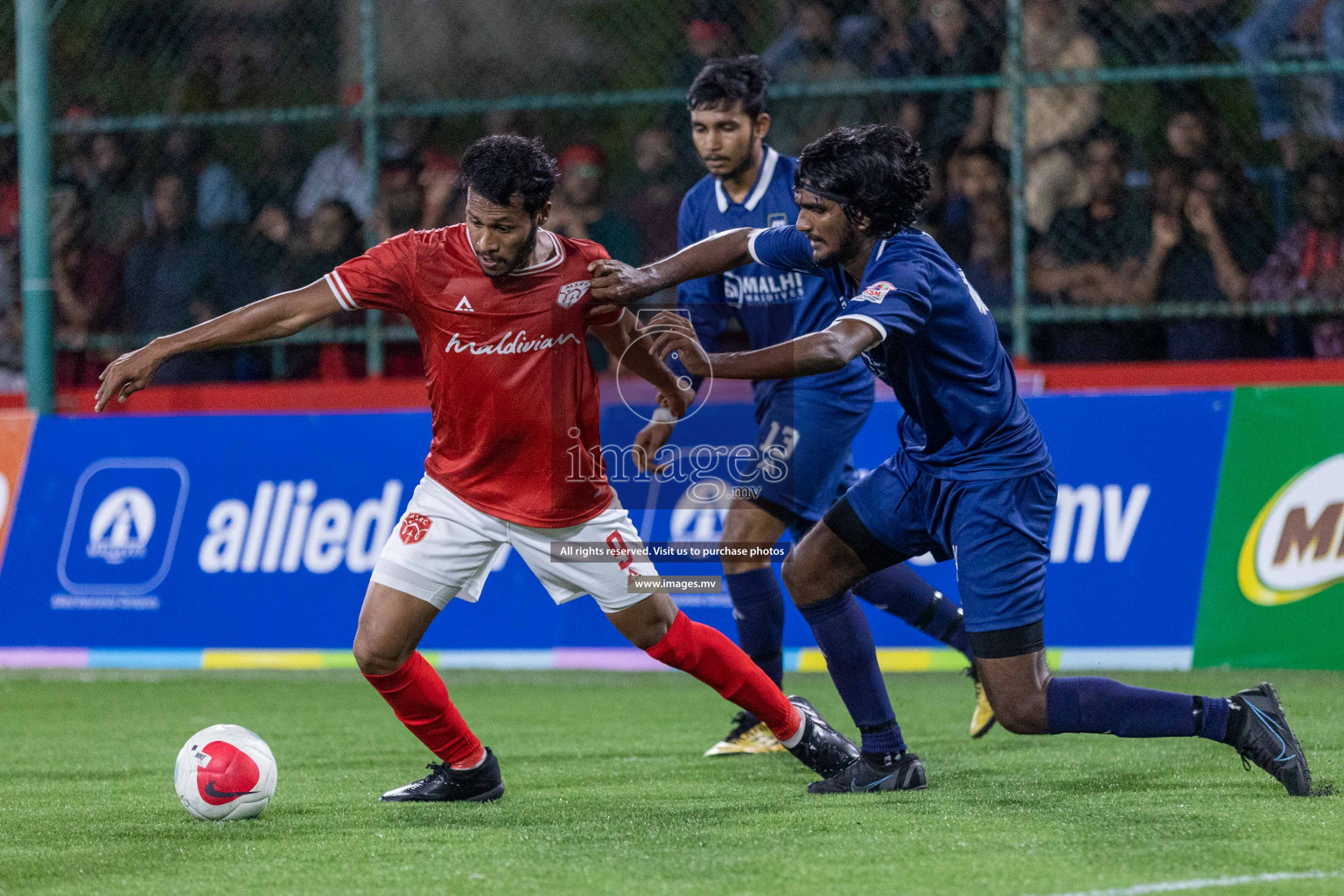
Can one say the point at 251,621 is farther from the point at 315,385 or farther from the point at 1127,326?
the point at 1127,326

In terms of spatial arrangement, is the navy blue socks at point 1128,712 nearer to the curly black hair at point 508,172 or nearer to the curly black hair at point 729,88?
the curly black hair at point 508,172

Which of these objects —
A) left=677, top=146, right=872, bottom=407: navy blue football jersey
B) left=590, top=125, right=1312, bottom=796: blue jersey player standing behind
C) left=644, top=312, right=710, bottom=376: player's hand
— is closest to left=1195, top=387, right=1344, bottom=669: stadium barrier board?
left=677, top=146, right=872, bottom=407: navy blue football jersey

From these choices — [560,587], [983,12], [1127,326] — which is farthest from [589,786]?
[983,12]

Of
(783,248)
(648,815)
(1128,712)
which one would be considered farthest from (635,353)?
(1128,712)

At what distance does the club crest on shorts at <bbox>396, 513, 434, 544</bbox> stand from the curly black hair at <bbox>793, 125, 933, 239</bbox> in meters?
1.50

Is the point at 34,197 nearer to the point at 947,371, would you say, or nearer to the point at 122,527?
the point at 122,527

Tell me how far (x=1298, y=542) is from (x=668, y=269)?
3831 millimetres

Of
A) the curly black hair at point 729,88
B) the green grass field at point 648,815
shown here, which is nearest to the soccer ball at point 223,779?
the green grass field at point 648,815

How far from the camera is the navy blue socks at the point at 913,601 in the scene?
19.8 feet

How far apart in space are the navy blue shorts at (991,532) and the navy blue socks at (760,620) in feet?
4.26

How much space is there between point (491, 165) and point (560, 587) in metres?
1.30

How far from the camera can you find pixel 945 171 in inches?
356

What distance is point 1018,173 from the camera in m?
8.83

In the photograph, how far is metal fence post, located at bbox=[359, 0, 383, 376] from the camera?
9805 mm
